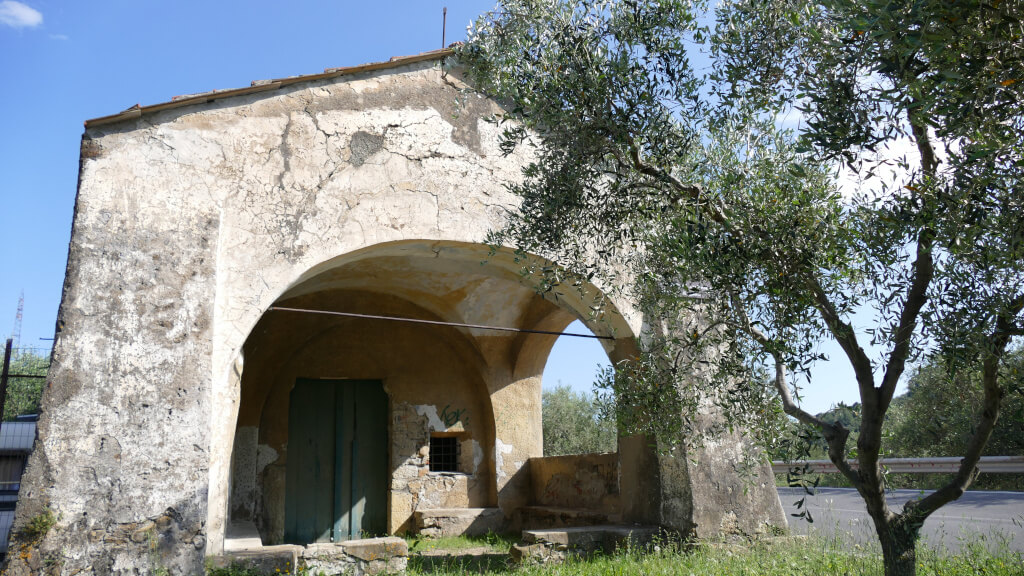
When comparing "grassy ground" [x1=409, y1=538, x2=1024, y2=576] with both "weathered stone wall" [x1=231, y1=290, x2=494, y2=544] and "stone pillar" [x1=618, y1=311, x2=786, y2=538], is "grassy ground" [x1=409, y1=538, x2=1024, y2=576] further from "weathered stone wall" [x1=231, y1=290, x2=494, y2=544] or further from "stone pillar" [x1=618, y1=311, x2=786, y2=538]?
"weathered stone wall" [x1=231, y1=290, x2=494, y2=544]

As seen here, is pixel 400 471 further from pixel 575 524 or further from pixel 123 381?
pixel 123 381

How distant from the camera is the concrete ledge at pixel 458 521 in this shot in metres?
10.4

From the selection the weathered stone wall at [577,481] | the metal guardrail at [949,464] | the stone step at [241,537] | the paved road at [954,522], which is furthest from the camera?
the metal guardrail at [949,464]

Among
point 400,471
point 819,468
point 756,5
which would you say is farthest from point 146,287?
point 819,468

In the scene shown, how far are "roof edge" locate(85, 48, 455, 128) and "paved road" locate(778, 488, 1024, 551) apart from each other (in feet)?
19.3

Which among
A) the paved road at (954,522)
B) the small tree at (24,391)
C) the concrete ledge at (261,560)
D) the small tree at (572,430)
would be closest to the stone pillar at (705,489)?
the paved road at (954,522)

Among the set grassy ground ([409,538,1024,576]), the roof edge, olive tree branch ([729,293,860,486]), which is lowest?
grassy ground ([409,538,1024,576])

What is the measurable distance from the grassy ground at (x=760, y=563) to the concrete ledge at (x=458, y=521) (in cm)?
247

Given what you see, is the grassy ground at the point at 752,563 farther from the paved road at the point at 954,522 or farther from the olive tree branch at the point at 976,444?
the olive tree branch at the point at 976,444

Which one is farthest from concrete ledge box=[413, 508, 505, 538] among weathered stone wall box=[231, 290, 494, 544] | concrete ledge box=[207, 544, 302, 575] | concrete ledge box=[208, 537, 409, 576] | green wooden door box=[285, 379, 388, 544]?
concrete ledge box=[207, 544, 302, 575]

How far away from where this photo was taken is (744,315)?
4.33m

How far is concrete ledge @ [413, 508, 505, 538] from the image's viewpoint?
10.4m

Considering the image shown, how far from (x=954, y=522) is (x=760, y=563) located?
406cm

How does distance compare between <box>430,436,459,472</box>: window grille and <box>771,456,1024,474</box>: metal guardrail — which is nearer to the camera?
<box>771,456,1024,474</box>: metal guardrail
